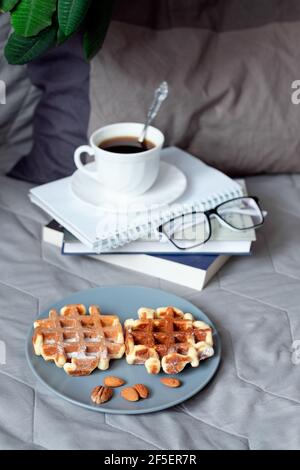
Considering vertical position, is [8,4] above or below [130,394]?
above

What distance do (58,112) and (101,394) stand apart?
54 centimetres

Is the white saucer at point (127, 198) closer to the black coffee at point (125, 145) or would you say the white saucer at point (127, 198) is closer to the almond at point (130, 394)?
the black coffee at point (125, 145)

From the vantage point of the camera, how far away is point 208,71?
1.10 metres

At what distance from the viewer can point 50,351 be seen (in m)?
0.78

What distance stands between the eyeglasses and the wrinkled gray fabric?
0.18 feet

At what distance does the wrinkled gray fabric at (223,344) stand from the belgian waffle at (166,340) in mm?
41

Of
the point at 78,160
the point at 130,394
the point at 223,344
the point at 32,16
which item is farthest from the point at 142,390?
the point at 32,16

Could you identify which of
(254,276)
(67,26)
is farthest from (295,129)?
(67,26)

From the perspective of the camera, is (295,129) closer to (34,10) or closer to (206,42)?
(206,42)

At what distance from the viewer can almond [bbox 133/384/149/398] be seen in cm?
74

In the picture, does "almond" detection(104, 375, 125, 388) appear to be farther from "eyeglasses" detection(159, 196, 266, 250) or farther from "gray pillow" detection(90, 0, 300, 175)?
"gray pillow" detection(90, 0, 300, 175)

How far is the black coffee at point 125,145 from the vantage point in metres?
0.99

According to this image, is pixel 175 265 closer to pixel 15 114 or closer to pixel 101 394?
pixel 101 394

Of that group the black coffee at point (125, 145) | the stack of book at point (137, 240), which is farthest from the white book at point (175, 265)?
the black coffee at point (125, 145)
